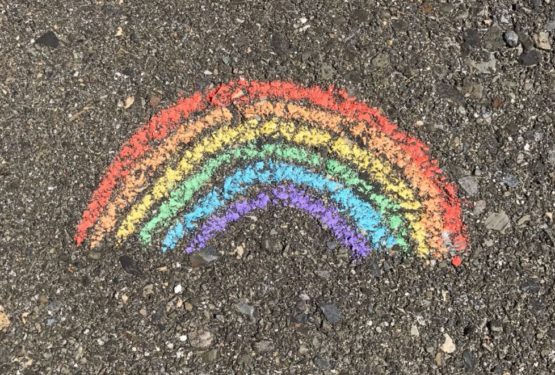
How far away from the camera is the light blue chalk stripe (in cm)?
238

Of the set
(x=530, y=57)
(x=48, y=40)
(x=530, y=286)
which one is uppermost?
(x=530, y=57)

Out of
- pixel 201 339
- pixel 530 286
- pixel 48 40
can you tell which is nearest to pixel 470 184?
pixel 530 286

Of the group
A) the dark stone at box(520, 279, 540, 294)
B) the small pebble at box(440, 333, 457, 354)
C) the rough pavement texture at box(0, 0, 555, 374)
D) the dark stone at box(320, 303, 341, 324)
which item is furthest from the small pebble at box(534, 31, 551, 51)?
the dark stone at box(320, 303, 341, 324)

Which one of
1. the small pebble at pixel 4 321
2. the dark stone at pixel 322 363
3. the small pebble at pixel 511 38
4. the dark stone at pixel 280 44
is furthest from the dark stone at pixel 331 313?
the small pebble at pixel 511 38

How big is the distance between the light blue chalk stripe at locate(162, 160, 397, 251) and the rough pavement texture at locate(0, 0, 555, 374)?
89 mm

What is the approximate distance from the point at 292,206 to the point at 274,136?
283mm

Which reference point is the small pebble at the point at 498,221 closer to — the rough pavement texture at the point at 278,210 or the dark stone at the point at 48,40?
the rough pavement texture at the point at 278,210

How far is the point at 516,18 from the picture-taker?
8.43 feet

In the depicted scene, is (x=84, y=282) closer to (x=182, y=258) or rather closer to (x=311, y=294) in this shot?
(x=182, y=258)

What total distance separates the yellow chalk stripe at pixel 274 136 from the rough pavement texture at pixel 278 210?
152mm

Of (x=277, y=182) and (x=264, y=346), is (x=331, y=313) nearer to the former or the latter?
(x=264, y=346)

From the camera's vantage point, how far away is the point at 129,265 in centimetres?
237

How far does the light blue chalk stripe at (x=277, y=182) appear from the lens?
2383mm

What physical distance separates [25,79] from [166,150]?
2.16ft
